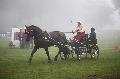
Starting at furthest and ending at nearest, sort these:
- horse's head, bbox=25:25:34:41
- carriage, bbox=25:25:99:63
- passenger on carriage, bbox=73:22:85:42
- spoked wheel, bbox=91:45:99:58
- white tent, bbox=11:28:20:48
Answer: white tent, bbox=11:28:20:48 < spoked wheel, bbox=91:45:99:58 < passenger on carriage, bbox=73:22:85:42 < carriage, bbox=25:25:99:63 < horse's head, bbox=25:25:34:41

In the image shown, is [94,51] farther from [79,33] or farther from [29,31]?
[29,31]

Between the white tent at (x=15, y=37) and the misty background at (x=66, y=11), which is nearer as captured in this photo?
the misty background at (x=66, y=11)

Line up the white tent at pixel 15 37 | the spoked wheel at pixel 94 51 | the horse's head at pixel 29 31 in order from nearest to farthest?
1. the horse's head at pixel 29 31
2. the spoked wheel at pixel 94 51
3. the white tent at pixel 15 37

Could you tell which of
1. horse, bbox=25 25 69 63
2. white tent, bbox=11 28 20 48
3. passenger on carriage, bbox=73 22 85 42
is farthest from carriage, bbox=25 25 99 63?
white tent, bbox=11 28 20 48

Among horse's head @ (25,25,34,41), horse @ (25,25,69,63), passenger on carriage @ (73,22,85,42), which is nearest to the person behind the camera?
horse's head @ (25,25,34,41)

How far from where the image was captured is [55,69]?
31.0 ft

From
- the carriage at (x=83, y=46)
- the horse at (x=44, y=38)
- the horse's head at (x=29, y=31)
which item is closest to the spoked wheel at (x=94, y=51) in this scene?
the carriage at (x=83, y=46)

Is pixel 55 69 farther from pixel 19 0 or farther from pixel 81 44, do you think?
pixel 19 0

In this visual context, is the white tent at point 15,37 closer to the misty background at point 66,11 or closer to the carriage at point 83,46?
the misty background at point 66,11

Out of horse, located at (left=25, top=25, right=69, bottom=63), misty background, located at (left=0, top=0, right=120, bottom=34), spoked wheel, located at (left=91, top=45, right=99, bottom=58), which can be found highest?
misty background, located at (left=0, top=0, right=120, bottom=34)

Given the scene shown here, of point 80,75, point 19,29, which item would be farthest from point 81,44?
point 19,29

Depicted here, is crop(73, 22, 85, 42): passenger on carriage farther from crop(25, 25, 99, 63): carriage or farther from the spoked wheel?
the spoked wheel

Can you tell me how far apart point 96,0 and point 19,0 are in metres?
3.40

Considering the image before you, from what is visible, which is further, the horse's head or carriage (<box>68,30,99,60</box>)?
carriage (<box>68,30,99,60</box>)
